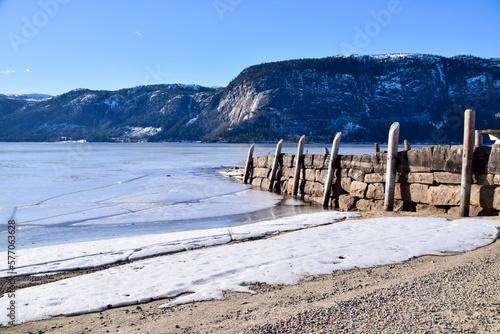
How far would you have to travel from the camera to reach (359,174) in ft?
50.5

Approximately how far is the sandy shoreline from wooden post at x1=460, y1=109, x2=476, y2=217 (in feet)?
17.2

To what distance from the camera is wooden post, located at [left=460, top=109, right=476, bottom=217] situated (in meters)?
10.9

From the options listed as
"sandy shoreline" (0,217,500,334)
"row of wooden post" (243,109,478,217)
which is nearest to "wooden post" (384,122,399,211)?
"row of wooden post" (243,109,478,217)

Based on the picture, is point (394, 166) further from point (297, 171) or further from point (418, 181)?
point (297, 171)

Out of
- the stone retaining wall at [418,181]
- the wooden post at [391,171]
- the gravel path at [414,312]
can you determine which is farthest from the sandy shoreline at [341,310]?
the wooden post at [391,171]

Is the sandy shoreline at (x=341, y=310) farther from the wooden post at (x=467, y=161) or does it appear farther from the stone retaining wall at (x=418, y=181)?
the stone retaining wall at (x=418, y=181)

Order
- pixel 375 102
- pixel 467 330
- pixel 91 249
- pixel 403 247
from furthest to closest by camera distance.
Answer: pixel 375 102
pixel 91 249
pixel 403 247
pixel 467 330

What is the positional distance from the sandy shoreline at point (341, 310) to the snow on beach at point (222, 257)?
1.20ft

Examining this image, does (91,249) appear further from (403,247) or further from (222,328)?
(403,247)

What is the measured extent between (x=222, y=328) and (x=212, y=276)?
2155 millimetres

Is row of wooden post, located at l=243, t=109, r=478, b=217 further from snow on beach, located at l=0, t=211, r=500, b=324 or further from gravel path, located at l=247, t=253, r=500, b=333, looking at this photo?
gravel path, located at l=247, t=253, r=500, b=333

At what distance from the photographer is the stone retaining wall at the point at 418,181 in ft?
36.1

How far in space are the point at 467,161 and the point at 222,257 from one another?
7356mm

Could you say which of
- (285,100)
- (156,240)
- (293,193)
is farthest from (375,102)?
(156,240)
